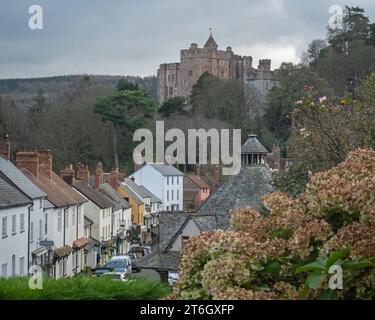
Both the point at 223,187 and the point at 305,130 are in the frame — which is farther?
the point at 223,187

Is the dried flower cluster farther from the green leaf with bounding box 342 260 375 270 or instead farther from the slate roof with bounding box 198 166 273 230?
the slate roof with bounding box 198 166 273 230

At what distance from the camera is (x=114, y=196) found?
51156 mm

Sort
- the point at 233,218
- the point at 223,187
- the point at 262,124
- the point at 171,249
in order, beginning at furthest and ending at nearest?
1. the point at 262,124
2. the point at 223,187
3. the point at 171,249
4. the point at 233,218

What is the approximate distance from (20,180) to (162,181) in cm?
4216

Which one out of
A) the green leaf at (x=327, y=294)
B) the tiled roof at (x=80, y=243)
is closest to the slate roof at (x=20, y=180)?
the tiled roof at (x=80, y=243)

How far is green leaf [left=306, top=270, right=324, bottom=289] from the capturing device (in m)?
5.34

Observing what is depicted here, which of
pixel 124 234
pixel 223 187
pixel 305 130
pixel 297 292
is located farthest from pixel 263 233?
pixel 124 234

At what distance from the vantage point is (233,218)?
716 centimetres

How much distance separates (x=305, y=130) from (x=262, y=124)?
61.8 meters

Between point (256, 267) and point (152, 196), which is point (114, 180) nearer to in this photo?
point (152, 196)

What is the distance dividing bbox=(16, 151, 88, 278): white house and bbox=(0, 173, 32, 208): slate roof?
7.70ft
